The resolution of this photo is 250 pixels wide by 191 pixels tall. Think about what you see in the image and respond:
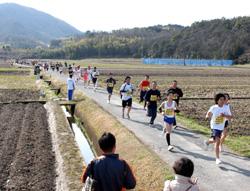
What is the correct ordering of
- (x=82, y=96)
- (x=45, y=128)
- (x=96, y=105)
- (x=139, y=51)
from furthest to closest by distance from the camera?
(x=139, y=51), (x=82, y=96), (x=96, y=105), (x=45, y=128)

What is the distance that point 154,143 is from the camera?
1409 centimetres

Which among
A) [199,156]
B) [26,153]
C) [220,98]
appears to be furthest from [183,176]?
[26,153]

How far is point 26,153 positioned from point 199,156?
4.93 meters

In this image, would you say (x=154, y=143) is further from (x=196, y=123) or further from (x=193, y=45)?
(x=193, y=45)

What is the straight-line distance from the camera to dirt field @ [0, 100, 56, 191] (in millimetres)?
10430

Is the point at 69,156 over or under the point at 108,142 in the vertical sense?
under

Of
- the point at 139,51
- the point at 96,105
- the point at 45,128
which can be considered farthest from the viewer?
the point at 139,51

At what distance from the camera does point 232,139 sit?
48.5ft

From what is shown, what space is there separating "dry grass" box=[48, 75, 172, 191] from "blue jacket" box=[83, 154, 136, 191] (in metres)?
4.09

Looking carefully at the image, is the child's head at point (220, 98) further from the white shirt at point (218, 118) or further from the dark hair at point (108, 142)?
the dark hair at point (108, 142)

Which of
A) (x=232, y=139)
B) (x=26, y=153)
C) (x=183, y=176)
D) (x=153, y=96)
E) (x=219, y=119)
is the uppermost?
(x=183, y=176)

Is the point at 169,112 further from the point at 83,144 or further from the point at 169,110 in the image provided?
the point at 83,144

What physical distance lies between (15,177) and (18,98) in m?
18.9

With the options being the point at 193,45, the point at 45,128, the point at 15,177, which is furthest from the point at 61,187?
→ the point at 193,45
